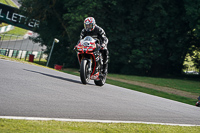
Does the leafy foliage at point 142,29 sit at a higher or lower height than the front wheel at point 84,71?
higher

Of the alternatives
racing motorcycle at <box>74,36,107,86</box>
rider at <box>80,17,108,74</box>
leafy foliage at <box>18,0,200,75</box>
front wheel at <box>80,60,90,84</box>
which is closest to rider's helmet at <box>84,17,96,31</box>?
rider at <box>80,17,108,74</box>

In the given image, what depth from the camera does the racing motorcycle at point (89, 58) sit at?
9641mm

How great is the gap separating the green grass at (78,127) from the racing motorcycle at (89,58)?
4.41 m

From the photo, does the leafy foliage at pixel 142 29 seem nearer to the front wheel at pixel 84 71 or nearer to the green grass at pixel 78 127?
the front wheel at pixel 84 71

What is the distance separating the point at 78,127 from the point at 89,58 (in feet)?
18.5

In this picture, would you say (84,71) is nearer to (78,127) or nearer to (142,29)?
(78,127)

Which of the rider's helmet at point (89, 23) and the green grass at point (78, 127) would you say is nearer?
the green grass at point (78, 127)

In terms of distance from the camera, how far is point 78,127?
4.55 metres

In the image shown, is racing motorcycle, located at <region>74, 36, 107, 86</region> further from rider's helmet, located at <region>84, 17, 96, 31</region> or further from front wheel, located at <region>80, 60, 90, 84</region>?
rider's helmet, located at <region>84, 17, 96, 31</region>

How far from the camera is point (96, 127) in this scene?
187 inches

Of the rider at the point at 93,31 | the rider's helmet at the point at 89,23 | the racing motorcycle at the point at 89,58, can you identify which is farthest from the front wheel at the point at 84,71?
the rider's helmet at the point at 89,23

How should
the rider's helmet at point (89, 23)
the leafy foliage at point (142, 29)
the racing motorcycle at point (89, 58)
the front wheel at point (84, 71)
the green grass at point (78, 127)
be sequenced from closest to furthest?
the green grass at point (78, 127) → the front wheel at point (84, 71) → the racing motorcycle at point (89, 58) → the rider's helmet at point (89, 23) → the leafy foliage at point (142, 29)

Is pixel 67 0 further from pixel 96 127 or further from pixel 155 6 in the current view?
pixel 96 127

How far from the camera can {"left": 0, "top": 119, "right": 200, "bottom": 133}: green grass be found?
3.97m
